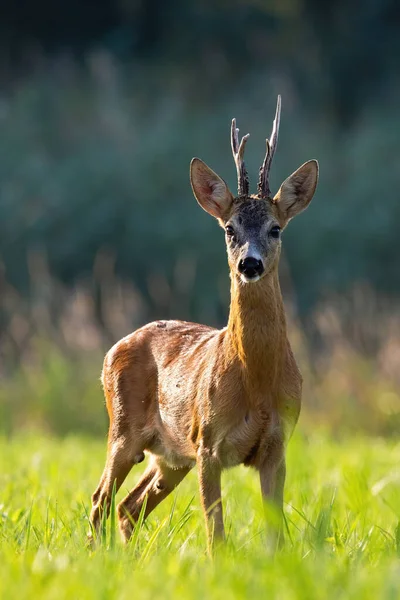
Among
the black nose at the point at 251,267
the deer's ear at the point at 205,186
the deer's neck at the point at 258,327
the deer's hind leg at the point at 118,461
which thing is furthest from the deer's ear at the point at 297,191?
the deer's hind leg at the point at 118,461

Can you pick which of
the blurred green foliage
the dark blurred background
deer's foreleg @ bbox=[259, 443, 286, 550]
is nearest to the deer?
deer's foreleg @ bbox=[259, 443, 286, 550]

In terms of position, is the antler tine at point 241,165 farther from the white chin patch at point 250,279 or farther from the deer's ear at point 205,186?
the white chin patch at point 250,279

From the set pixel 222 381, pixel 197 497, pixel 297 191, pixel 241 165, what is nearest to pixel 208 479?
pixel 222 381

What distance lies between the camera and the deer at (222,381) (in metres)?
4.89

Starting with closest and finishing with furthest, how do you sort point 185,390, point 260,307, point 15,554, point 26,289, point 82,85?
1. point 15,554
2. point 260,307
3. point 185,390
4. point 26,289
5. point 82,85

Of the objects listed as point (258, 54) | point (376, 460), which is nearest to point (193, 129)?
point (258, 54)

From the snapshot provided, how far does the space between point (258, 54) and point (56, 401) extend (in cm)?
1297

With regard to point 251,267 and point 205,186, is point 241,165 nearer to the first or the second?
point 205,186

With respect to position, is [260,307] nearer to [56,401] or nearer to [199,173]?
[199,173]

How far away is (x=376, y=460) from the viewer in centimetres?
820

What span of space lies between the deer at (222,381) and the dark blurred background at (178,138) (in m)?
11.5

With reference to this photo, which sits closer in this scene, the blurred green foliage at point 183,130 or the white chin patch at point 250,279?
the white chin patch at point 250,279

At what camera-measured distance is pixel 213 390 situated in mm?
5012

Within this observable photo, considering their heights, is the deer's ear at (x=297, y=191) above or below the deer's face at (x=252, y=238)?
above
